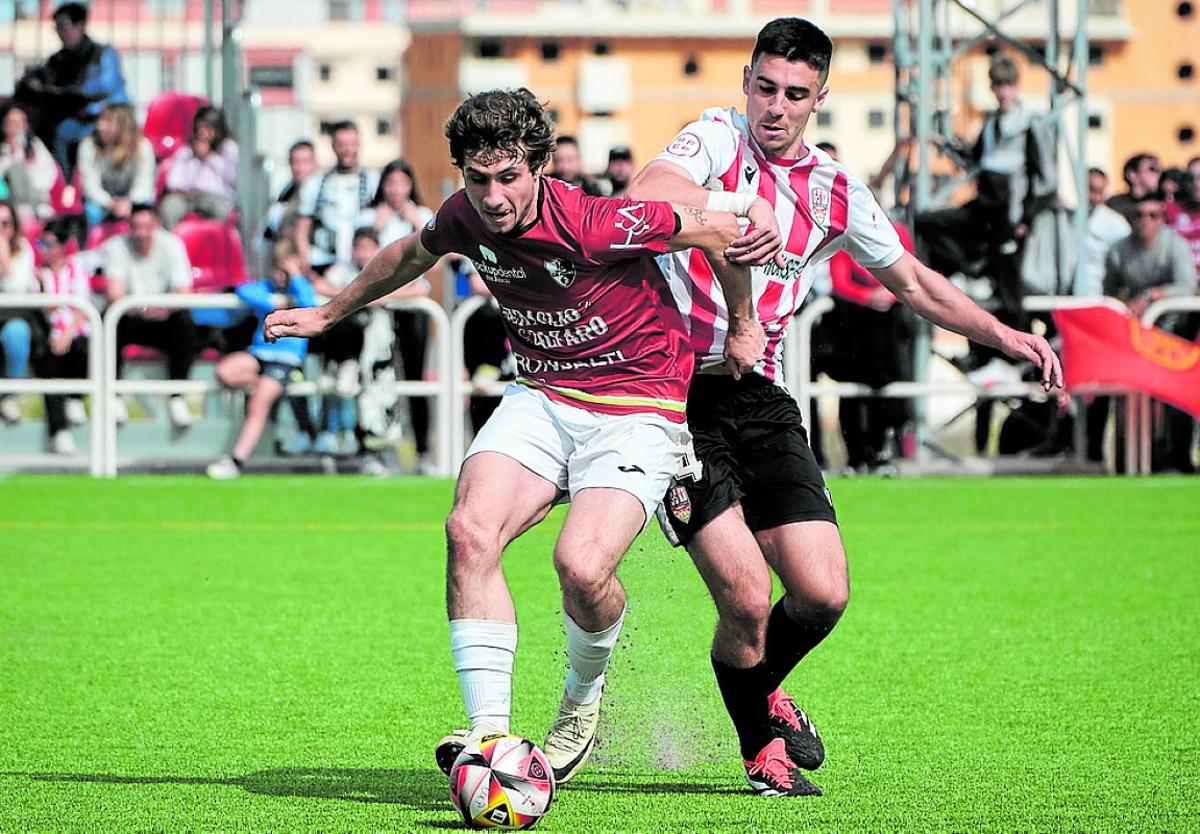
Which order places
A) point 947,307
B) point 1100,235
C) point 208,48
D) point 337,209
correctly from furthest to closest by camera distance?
1. point 208,48
2. point 1100,235
3. point 337,209
4. point 947,307

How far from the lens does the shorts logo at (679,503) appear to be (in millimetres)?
5914

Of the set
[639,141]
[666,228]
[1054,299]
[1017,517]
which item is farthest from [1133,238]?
[639,141]

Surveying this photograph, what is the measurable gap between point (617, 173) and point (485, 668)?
9943 mm

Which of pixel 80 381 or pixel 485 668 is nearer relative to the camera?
pixel 485 668

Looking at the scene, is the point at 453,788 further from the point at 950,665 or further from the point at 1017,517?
the point at 1017,517

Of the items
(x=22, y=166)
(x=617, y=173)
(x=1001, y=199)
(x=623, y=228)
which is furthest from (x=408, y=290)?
(x=623, y=228)

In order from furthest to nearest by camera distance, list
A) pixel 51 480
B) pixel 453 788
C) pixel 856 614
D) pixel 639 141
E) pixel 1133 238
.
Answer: pixel 639 141 → pixel 1133 238 → pixel 51 480 → pixel 856 614 → pixel 453 788

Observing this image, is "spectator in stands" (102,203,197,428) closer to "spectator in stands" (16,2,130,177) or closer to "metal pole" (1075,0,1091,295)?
"spectator in stands" (16,2,130,177)

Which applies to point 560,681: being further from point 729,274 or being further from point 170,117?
point 170,117

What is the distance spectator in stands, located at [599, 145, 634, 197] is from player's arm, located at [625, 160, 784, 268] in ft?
28.2

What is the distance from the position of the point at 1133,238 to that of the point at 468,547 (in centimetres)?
1121

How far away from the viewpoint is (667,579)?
7012 millimetres

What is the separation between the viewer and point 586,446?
18.9 ft

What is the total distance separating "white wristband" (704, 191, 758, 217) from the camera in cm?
583
